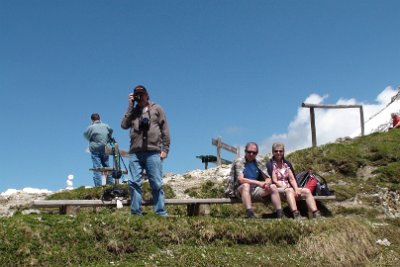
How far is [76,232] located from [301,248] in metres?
3.65

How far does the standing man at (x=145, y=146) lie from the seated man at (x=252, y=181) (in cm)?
181

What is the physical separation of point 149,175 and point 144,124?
37.3 inches

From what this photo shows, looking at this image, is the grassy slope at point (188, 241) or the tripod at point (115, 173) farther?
the tripod at point (115, 173)

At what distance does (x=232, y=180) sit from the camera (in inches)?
433

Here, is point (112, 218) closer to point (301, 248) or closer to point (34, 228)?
point (34, 228)

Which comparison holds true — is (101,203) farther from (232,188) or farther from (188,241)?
(232,188)

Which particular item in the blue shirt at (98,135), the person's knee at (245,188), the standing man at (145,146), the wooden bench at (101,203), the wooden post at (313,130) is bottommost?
the wooden bench at (101,203)

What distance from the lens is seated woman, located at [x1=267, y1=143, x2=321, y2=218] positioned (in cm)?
1067

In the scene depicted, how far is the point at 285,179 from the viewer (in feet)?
36.8

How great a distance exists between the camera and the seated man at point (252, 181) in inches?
407

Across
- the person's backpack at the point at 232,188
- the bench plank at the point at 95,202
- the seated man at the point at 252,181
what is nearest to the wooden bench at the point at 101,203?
the bench plank at the point at 95,202

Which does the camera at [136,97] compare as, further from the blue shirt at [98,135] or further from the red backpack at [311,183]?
the blue shirt at [98,135]

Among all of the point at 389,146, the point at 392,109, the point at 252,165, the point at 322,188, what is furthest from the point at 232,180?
the point at 392,109

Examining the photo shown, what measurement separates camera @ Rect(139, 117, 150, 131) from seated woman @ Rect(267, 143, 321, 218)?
10.5 feet
